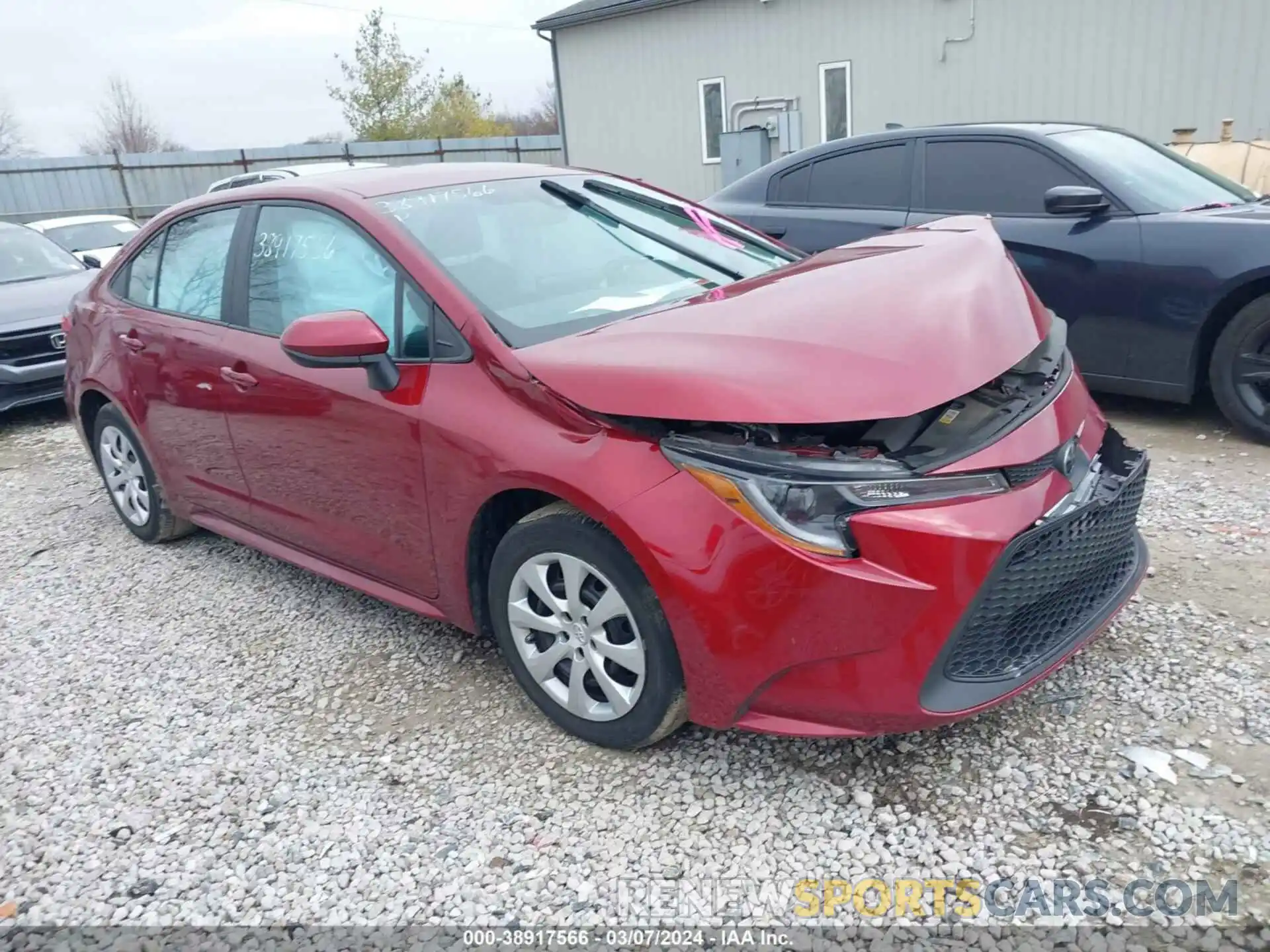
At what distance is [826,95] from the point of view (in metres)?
14.3

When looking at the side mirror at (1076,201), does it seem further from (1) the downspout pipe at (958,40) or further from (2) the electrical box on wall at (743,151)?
Answer: (2) the electrical box on wall at (743,151)

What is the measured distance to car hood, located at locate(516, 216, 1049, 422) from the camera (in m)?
2.15

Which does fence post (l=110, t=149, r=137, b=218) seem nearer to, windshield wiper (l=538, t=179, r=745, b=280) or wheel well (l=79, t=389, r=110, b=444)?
wheel well (l=79, t=389, r=110, b=444)

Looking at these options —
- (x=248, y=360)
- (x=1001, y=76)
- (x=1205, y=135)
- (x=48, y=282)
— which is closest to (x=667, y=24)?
(x=1001, y=76)

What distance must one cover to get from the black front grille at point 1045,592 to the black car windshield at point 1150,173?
9.50 ft

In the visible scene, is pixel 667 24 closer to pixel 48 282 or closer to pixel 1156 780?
pixel 48 282

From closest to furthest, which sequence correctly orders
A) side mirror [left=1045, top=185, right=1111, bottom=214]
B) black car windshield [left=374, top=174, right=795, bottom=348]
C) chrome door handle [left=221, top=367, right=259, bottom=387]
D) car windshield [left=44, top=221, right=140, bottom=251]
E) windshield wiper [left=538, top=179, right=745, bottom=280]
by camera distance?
1. black car windshield [left=374, top=174, right=795, bottom=348]
2. windshield wiper [left=538, top=179, right=745, bottom=280]
3. chrome door handle [left=221, top=367, right=259, bottom=387]
4. side mirror [left=1045, top=185, right=1111, bottom=214]
5. car windshield [left=44, top=221, right=140, bottom=251]

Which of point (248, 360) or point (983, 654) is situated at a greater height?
point (248, 360)

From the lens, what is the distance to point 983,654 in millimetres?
2227

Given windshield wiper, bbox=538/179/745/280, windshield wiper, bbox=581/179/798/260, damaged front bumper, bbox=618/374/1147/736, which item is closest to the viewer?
damaged front bumper, bbox=618/374/1147/736

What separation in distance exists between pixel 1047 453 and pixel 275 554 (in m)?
2.75

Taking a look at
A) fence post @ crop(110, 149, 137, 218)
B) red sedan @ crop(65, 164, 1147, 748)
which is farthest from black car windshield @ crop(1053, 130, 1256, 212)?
fence post @ crop(110, 149, 137, 218)

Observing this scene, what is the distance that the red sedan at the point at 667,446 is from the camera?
2146mm

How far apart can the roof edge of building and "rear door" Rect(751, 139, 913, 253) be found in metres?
11.0
